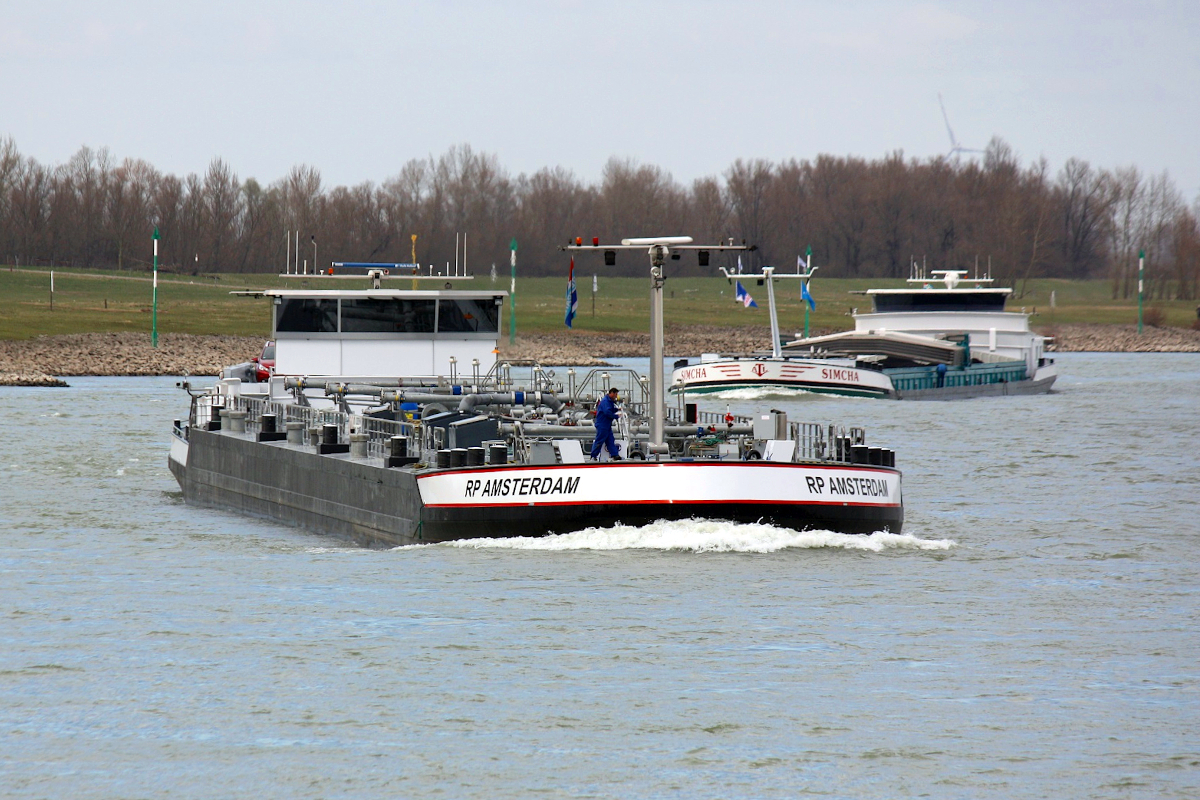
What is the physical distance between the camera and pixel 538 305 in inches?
4845

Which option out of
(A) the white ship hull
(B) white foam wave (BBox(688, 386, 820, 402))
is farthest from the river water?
(B) white foam wave (BBox(688, 386, 820, 402))

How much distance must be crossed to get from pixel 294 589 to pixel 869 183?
149 m

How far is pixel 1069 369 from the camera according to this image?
334 ft

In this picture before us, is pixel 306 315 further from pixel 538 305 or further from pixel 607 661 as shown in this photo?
pixel 538 305

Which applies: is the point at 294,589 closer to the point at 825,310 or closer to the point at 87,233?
the point at 825,310

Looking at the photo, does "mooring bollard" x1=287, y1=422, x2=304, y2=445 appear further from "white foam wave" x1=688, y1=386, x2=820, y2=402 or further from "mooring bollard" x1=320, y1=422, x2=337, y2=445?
"white foam wave" x1=688, y1=386, x2=820, y2=402

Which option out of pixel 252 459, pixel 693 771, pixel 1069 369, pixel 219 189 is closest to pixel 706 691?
pixel 693 771

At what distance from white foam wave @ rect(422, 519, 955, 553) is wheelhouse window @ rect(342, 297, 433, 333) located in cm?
1190

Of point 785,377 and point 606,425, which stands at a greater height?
point 606,425

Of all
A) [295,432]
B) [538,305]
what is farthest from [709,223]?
[295,432]

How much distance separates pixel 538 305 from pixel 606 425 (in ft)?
329

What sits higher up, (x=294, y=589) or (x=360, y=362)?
(x=360, y=362)

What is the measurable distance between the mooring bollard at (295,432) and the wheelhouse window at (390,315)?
4933 millimetres

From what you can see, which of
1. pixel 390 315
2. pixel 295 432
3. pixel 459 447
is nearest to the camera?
pixel 459 447
